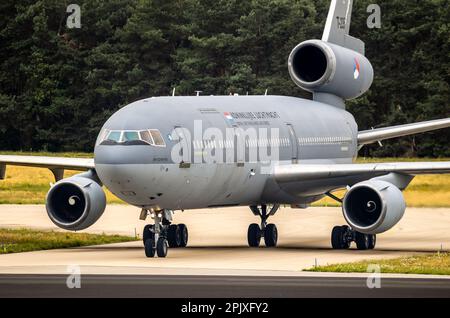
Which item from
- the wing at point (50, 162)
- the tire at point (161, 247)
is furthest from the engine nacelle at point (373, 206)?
the wing at point (50, 162)

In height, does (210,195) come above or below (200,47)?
below

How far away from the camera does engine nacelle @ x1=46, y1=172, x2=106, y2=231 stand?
115 ft

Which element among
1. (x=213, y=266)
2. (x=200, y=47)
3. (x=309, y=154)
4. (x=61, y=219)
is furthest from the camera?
(x=200, y=47)

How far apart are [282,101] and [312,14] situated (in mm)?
53813

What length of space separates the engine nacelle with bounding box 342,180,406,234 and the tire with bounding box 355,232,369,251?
2401mm

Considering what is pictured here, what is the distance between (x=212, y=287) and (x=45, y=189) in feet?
132

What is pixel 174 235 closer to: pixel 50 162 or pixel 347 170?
pixel 50 162

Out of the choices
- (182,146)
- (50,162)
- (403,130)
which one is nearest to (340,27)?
(403,130)

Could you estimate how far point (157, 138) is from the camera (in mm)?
32375

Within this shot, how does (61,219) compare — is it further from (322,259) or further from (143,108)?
(322,259)

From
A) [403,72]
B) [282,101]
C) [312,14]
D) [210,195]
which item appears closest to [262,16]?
[312,14]

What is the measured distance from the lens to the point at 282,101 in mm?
39844

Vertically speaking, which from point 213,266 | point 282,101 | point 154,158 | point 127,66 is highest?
point 127,66

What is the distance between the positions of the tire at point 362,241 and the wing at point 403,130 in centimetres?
442
